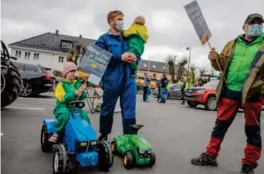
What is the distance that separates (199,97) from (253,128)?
1122cm

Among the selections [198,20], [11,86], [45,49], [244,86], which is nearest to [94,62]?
[198,20]

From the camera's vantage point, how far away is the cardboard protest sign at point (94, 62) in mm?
3504

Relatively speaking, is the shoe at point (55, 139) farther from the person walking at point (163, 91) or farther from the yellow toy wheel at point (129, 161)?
the person walking at point (163, 91)

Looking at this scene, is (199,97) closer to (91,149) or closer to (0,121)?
(0,121)

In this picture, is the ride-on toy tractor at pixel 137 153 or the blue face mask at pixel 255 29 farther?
the blue face mask at pixel 255 29

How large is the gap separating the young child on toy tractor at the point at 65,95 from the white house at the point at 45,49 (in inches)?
2434

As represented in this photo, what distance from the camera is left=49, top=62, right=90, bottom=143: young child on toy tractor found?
353cm

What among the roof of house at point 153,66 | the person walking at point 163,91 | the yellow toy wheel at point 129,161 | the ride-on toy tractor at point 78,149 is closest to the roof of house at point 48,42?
the roof of house at point 153,66

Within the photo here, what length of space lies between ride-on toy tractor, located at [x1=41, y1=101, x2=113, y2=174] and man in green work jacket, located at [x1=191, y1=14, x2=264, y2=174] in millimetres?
1329

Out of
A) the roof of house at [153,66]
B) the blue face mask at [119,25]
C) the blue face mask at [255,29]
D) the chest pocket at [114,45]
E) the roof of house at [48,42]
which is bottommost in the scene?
the chest pocket at [114,45]

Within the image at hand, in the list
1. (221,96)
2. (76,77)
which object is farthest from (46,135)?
(221,96)

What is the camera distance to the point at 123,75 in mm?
4094

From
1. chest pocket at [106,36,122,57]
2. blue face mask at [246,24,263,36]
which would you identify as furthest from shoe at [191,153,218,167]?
chest pocket at [106,36,122,57]

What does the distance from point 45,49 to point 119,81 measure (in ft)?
213
